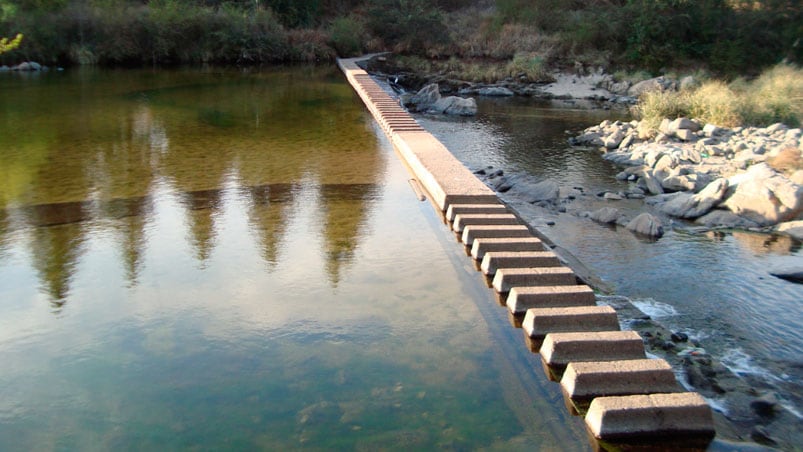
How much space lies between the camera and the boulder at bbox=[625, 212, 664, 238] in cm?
921

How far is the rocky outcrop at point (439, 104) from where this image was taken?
19.7 m

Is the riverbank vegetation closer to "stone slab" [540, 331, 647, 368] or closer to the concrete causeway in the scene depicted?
the concrete causeway

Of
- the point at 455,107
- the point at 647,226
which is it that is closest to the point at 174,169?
the point at 647,226

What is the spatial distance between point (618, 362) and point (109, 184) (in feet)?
25.5

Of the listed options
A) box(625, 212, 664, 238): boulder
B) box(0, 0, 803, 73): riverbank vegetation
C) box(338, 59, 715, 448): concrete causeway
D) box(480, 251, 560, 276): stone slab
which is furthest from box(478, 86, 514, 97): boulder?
box(480, 251, 560, 276): stone slab

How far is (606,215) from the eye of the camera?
9781 mm

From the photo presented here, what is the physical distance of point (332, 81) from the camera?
78.8ft

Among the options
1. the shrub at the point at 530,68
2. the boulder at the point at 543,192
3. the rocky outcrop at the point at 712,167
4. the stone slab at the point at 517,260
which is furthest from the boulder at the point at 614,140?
the shrub at the point at 530,68

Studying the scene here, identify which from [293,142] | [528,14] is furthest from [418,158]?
[528,14]

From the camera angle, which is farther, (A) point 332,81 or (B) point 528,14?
(B) point 528,14

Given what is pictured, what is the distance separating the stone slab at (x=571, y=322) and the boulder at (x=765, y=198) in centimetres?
551

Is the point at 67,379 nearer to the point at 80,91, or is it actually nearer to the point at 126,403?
the point at 126,403

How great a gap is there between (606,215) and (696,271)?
2.00m

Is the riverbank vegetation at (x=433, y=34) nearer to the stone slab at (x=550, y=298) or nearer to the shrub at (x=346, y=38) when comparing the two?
the shrub at (x=346, y=38)
